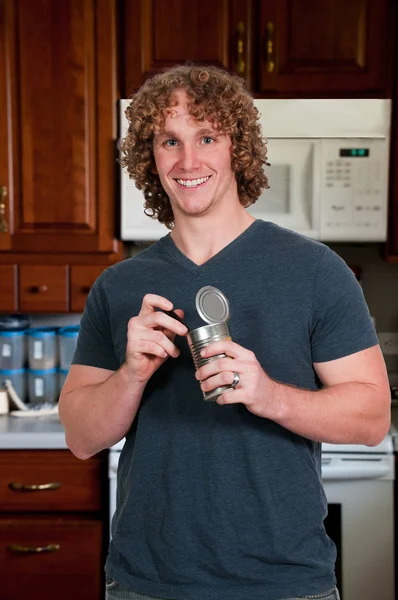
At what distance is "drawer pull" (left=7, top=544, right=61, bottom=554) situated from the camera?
2455mm

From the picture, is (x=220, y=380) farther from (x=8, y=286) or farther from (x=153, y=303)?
(x=8, y=286)

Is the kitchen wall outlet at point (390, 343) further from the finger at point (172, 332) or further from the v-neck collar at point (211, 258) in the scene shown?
the finger at point (172, 332)

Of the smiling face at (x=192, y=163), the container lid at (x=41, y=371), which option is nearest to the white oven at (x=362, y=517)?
the container lid at (x=41, y=371)

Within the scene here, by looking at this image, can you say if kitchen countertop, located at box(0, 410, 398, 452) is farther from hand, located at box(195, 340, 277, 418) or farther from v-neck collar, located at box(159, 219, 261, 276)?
hand, located at box(195, 340, 277, 418)

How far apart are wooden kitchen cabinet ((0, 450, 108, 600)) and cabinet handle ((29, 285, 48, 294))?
55cm

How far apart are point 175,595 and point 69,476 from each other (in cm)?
131

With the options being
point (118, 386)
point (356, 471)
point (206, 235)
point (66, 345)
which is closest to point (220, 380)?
point (118, 386)

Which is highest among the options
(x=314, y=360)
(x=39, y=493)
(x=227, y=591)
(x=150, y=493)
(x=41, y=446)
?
(x=314, y=360)

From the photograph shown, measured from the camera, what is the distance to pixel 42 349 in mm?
2873

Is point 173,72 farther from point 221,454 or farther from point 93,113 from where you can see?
point 93,113

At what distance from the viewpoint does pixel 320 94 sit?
2.61 meters

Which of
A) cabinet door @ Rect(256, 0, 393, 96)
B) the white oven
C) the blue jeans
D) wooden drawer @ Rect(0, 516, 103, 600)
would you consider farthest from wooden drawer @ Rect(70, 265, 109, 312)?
the blue jeans

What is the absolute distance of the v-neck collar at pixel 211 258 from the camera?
4.38 feet

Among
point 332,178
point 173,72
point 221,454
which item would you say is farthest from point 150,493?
point 332,178
